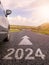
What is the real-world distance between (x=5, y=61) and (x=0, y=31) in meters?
1.43

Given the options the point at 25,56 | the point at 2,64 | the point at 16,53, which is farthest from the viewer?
the point at 16,53

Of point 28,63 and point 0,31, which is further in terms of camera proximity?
point 0,31

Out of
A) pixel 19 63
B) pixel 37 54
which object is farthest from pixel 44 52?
pixel 19 63

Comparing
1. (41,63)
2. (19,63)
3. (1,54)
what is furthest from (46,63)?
(1,54)

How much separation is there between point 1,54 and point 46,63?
2.56 metres

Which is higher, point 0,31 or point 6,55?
point 0,31

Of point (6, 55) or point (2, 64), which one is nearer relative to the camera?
point (2, 64)

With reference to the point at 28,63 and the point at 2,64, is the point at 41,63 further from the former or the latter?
the point at 2,64

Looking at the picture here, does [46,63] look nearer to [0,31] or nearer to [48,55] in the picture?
[48,55]

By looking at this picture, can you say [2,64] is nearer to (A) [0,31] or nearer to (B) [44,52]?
(A) [0,31]

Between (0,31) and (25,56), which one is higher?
(0,31)

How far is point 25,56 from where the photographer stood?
11219 millimetres

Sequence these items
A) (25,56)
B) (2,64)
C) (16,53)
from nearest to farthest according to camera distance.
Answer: (2,64), (25,56), (16,53)

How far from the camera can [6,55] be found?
1155 centimetres
